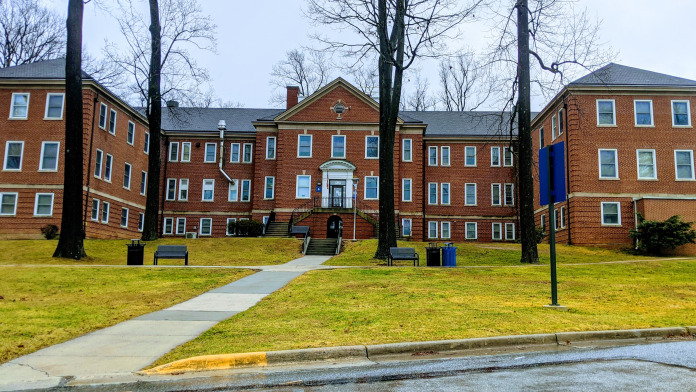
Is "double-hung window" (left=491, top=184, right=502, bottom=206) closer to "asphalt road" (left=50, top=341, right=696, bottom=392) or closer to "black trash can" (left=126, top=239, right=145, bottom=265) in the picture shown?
"black trash can" (left=126, top=239, right=145, bottom=265)

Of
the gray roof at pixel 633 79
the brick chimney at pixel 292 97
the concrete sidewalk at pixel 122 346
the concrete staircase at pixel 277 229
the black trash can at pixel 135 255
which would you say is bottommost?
the concrete sidewalk at pixel 122 346

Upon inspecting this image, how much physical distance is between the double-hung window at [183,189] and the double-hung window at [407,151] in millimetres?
18411

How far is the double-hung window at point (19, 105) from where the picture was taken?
33.9 meters

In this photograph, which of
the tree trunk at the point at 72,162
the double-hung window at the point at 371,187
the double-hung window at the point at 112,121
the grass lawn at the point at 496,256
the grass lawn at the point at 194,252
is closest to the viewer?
the tree trunk at the point at 72,162

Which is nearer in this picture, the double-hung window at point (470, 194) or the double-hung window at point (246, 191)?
the double-hung window at point (470, 194)

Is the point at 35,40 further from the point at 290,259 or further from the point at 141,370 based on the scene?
the point at 141,370

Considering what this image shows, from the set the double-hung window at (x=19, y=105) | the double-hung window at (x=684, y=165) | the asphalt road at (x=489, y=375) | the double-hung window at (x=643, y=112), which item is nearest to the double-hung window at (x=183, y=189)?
the double-hung window at (x=19, y=105)

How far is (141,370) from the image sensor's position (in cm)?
702

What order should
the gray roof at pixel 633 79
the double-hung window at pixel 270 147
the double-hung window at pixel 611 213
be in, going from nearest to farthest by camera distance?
1. the double-hung window at pixel 611 213
2. the gray roof at pixel 633 79
3. the double-hung window at pixel 270 147

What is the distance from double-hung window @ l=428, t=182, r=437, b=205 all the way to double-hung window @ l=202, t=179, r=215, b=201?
59.7ft

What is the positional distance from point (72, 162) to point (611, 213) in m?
28.3

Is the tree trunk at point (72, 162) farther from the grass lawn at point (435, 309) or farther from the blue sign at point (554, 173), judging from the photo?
the blue sign at point (554, 173)

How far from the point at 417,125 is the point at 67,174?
2697 centimetres

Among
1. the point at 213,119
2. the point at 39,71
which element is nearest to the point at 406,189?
the point at 213,119
